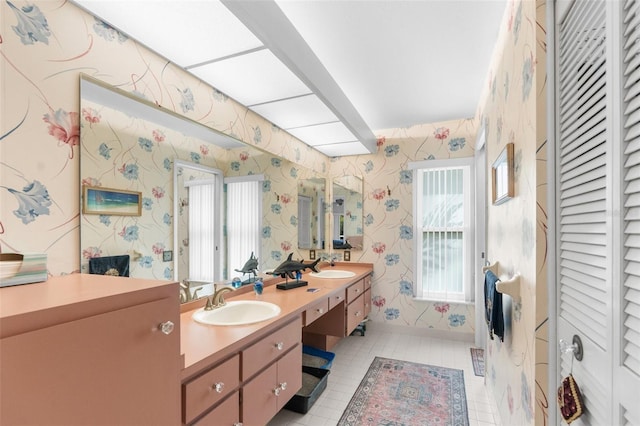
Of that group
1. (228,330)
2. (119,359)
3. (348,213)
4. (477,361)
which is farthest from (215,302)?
(477,361)

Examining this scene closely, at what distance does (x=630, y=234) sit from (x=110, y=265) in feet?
5.98

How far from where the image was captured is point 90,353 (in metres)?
0.70

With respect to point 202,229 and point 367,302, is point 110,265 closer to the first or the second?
point 202,229

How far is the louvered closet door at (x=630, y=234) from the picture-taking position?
666 mm

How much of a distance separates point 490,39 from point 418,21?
1.87 ft

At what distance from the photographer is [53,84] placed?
1184mm

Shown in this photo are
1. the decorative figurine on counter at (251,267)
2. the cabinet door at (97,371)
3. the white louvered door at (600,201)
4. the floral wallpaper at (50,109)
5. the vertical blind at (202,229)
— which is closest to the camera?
the cabinet door at (97,371)

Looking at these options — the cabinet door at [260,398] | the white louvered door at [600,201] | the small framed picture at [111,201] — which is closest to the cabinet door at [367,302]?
the cabinet door at [260,398]

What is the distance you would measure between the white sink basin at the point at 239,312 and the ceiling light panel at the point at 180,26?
4.66 feet

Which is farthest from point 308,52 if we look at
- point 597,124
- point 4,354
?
point 4,354

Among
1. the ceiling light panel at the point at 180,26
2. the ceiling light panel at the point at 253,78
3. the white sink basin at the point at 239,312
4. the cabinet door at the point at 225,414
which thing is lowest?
the cabinet door at the point at 225,414

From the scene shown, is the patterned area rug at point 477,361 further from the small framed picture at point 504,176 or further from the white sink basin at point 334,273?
the small framed picture at point 504,176

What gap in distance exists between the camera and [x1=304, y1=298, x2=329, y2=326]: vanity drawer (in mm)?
2086

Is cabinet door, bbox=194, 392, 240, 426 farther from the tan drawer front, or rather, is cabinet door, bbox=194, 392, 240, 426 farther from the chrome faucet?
the tan drawer front
